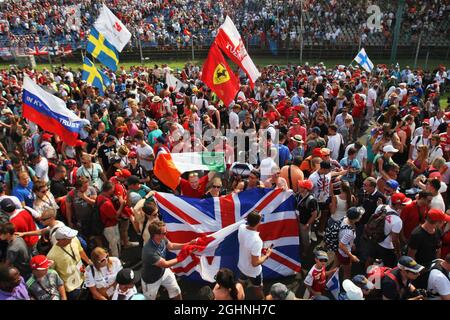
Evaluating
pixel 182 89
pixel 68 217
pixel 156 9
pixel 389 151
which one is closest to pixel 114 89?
pixel 182 89

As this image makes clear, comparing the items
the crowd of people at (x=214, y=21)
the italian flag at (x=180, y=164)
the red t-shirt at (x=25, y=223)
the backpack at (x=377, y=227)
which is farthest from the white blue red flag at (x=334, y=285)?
the crowd of people at (x=214, y=21)

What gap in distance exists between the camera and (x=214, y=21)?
104 ft

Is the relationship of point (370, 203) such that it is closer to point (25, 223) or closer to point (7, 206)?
point (25, 223)

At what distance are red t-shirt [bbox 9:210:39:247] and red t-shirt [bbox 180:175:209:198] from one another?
2.27 metres

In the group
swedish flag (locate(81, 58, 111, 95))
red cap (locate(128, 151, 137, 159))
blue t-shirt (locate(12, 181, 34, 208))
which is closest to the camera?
blue t-shirt (locate(12, 181, 34, 208))

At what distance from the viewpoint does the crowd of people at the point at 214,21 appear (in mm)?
27016

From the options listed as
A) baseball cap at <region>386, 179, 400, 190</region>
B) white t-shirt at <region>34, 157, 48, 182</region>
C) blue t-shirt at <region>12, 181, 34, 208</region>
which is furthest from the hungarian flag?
baseball cap at <region>386, 179, 400, 190</region>

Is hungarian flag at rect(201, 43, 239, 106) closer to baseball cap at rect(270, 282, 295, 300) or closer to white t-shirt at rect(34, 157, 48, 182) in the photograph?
white t-shirt at rect(34, 157, 48, 182)

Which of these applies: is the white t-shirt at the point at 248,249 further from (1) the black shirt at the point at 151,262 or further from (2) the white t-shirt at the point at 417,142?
(2) the white t-shirt at the point at 417,142

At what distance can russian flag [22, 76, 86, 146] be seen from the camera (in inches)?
278

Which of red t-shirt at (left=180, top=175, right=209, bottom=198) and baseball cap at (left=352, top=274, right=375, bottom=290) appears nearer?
baseball cap at (left=352, top=274, right=375, bottom=290)

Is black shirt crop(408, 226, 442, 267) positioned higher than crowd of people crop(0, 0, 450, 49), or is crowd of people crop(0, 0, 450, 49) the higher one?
crowd of people crop(0, 0, 450, 49)
